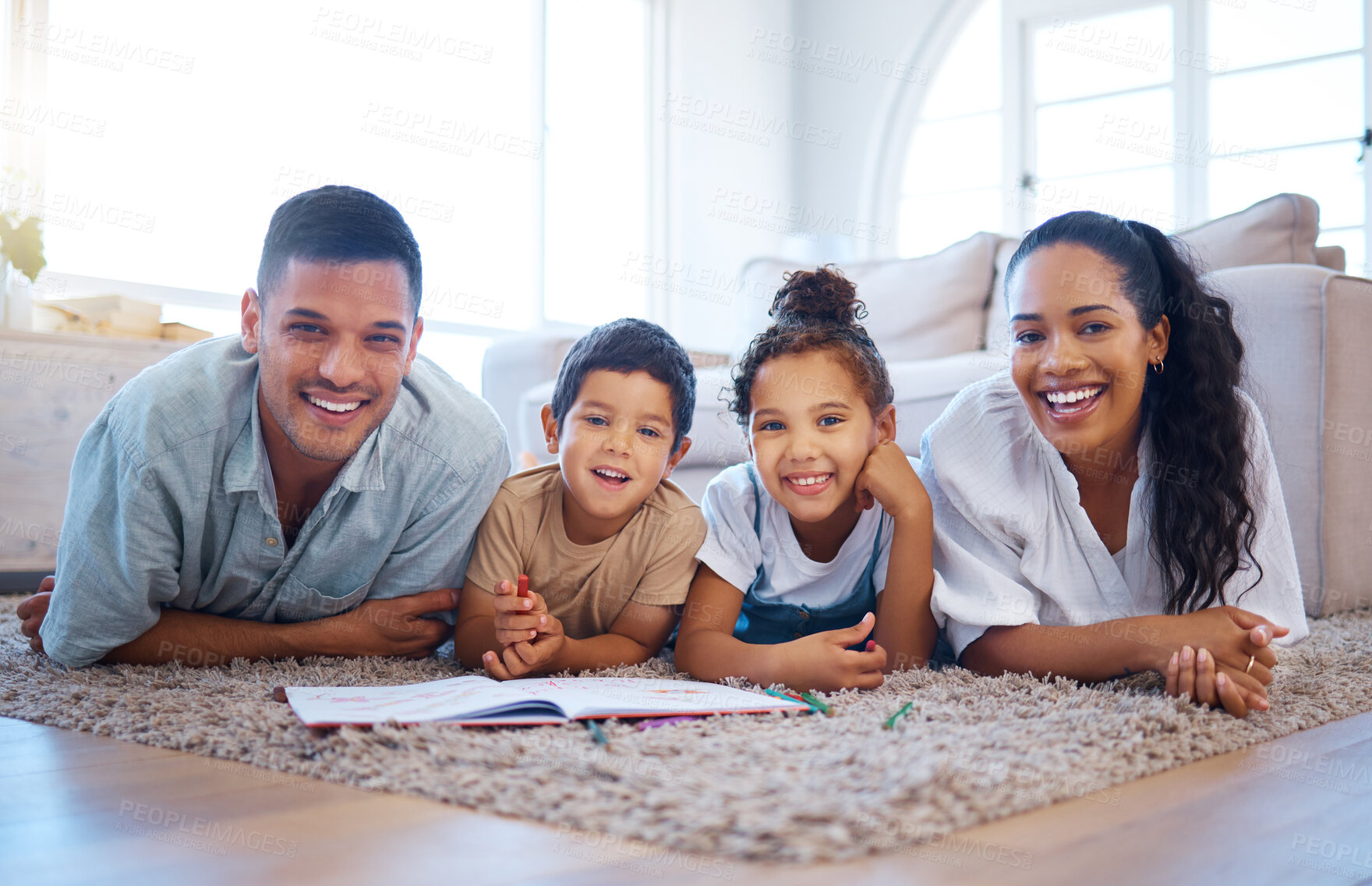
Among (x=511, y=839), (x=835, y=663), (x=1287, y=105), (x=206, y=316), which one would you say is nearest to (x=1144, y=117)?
(x=1287, y=105)

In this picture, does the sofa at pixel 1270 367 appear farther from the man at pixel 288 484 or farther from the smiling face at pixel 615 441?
the man at pixel 288 484

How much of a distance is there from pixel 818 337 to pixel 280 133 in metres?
2.77

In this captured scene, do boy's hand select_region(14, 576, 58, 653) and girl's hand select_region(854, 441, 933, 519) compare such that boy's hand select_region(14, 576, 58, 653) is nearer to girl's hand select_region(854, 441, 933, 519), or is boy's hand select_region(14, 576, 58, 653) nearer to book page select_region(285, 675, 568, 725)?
book page select_region(285, 675, 568, 725)

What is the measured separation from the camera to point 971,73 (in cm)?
513

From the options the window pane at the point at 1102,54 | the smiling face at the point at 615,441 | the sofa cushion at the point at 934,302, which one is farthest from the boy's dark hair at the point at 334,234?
the window pane at the point at 1102,54

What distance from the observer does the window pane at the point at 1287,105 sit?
4203 mm

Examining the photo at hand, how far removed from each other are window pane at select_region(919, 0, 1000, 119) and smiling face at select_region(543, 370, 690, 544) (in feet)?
14.2

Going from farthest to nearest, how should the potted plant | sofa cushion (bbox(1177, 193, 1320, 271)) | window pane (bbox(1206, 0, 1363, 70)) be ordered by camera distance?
window pane (bbox(1206, 0, 1363, 70))
the potted plant
sofa cushion (bbox(1177, 193, 1320, 271))

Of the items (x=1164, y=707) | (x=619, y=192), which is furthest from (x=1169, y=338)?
(x=619, y=192)

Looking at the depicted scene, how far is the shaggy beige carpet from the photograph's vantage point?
0.65 meters

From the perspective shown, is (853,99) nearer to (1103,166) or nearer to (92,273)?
(1103,166)

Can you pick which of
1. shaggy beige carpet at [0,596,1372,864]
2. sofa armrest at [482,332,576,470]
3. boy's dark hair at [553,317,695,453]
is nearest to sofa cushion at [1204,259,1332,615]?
shaggy beige carpet at [0,596,1372,864]

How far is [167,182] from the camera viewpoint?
316 centimetres

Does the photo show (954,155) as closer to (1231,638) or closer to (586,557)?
(586,557)
